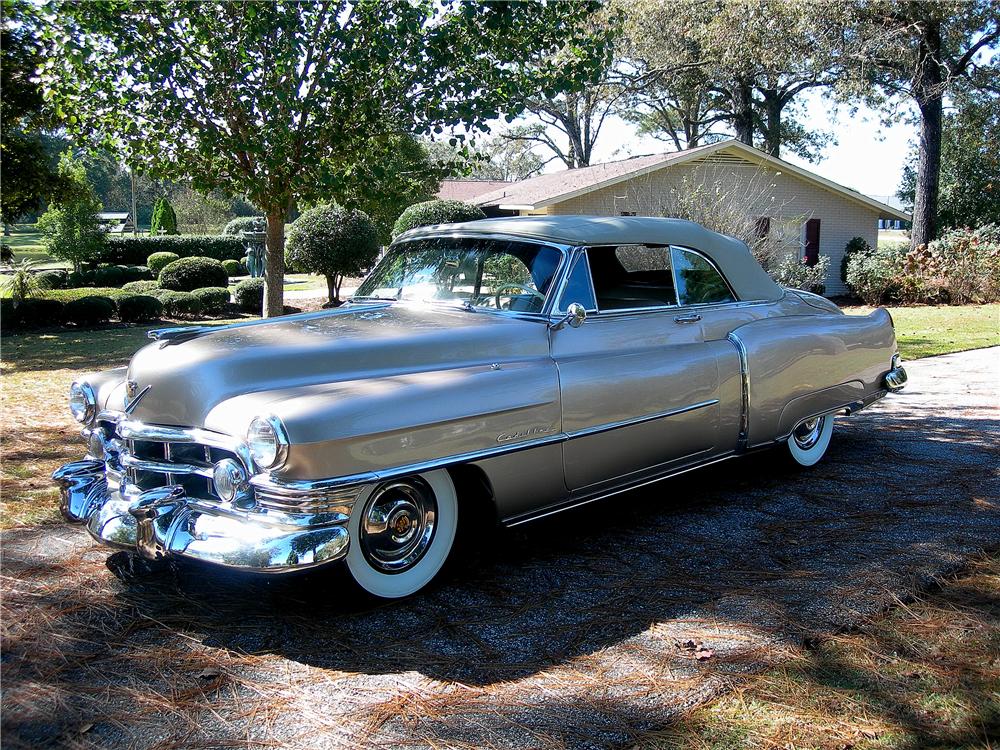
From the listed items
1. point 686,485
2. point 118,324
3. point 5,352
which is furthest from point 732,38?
point 686,485

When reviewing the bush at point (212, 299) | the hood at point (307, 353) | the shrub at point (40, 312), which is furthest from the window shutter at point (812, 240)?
the hood at point (307, 353)

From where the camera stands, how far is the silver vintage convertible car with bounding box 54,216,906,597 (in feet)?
11.0

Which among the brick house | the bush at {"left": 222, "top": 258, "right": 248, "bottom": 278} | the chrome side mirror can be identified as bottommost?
the chrome side mirror

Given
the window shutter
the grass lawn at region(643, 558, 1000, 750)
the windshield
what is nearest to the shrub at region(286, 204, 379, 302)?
the window shutter

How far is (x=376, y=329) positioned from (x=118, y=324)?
43.5 ft

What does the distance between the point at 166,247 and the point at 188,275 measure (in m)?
16.4

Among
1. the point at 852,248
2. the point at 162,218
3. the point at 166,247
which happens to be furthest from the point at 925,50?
the point at 162,218

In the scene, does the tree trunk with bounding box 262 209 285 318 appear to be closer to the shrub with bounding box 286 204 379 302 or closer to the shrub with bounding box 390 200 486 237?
the shrub with bounding box 286 204 379 302

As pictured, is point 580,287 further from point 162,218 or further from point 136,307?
point 162,218

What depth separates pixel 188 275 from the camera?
20688 mm

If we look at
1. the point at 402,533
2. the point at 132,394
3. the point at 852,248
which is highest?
the point at 852,248

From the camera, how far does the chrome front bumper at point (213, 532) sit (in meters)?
3.22

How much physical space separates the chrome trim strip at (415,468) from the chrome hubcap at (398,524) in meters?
0.14

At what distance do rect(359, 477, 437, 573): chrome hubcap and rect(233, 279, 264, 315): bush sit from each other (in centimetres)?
1583
